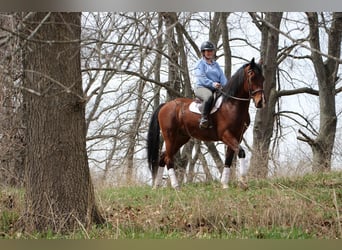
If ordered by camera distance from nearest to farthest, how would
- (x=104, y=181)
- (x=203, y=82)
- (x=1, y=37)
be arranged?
(x=1, y=37), (x=104, y=181), (x=203, y=82)

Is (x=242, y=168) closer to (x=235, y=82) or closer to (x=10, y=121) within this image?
(x=235, y=82)

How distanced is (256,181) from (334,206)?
50 centimetres

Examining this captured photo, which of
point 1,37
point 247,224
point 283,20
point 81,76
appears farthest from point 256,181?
point 1,37

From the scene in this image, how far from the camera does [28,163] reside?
11.3 ft

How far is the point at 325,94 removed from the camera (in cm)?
376

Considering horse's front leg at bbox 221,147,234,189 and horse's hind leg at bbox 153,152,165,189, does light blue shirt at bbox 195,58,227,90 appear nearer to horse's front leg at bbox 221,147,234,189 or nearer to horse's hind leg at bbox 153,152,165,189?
horse's front leg at bbox 221,147,234,189

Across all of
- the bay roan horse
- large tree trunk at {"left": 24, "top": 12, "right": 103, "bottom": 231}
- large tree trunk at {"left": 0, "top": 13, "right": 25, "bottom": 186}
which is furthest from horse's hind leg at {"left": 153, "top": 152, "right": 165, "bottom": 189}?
large tree trunk at {"left": 0, "top": 13, "right": 25, "bottom": 186}

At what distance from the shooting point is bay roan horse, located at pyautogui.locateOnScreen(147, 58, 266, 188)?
374cm

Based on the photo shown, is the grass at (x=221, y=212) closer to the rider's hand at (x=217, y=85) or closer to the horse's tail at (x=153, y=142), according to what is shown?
the horse's tail at (x=153, y=142)

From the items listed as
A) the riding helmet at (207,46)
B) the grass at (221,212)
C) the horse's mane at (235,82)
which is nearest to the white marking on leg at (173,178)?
the grass at (221,212)

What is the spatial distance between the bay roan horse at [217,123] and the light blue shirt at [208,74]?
7 cm

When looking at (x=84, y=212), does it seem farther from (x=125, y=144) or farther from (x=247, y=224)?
(x=247, y=224)

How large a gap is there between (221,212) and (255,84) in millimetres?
815

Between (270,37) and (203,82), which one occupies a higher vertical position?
(270,37)
